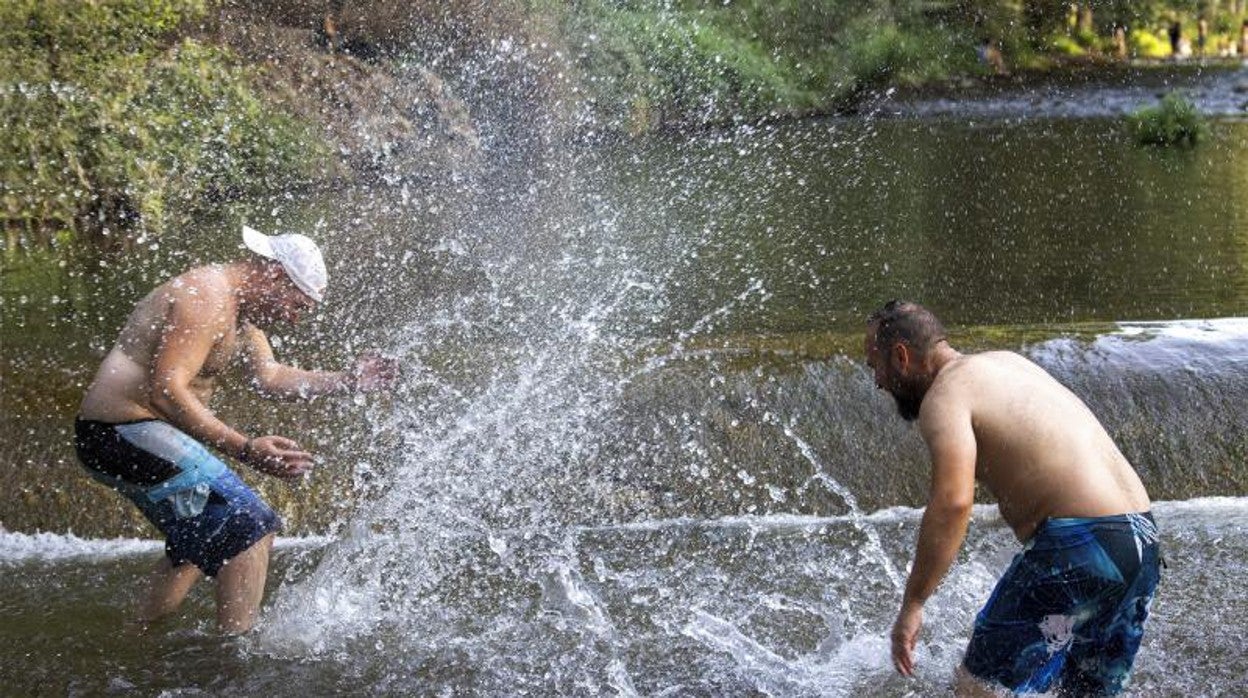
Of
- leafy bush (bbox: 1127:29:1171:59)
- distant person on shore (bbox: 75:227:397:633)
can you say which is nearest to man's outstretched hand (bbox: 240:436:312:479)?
distant person on shore (bbox: 75:227:397:633)

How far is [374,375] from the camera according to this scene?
236 inches

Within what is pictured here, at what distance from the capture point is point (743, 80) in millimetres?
33688

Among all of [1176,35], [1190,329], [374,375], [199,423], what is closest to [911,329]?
[374,375]

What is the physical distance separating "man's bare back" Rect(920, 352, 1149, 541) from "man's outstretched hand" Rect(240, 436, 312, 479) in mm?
2369

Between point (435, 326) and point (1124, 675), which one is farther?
point (435, 326)

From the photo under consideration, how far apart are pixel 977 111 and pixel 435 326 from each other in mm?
23160

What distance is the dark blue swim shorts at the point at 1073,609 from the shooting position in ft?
14.3

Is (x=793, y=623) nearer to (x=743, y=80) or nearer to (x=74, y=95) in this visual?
(x=74, y=95)

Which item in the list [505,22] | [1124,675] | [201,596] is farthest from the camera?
[505,22]

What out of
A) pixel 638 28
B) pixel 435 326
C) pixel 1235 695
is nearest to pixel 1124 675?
pixel 1235 695

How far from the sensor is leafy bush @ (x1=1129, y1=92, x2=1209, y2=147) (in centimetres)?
2561

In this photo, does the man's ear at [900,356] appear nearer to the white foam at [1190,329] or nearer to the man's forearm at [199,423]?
the man's forearm at [199,423]

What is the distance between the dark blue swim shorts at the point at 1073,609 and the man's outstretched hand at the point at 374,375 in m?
2.64

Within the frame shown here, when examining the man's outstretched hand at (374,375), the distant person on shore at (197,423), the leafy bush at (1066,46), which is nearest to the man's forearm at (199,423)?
the distant person on shore at (197,423)
